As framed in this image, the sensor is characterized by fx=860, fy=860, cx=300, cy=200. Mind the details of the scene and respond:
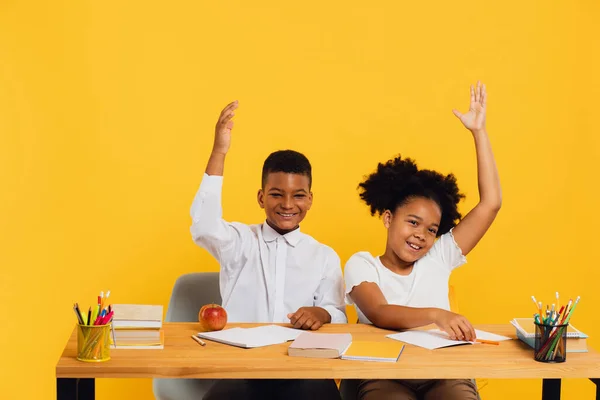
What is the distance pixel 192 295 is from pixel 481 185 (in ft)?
3.82

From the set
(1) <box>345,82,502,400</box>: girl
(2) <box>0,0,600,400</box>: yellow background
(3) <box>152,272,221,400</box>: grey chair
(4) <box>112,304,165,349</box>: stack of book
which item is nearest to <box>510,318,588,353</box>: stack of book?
(1) <box>345,82,502,400</box>: girl

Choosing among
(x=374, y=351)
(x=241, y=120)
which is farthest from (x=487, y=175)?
(x=241, y=120)

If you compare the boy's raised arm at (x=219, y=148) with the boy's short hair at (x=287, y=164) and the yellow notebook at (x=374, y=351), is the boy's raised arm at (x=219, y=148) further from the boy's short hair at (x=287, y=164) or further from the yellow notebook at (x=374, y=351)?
the yellow notebook at (x=374, y=351)

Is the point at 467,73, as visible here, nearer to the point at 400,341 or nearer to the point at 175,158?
the point at 175,158

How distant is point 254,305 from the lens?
3203 millimetres

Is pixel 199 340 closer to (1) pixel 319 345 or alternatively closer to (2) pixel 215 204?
(1) pixel 319 345

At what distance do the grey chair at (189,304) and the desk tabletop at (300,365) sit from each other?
681mm

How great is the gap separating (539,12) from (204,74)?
1.60 metres

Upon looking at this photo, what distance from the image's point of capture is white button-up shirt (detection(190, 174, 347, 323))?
10.4 ft

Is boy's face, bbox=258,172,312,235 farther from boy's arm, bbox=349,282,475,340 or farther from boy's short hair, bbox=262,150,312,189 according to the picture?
boy's arm, bbox=349,282,475,340

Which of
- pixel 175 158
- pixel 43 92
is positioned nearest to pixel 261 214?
pixel 175 158

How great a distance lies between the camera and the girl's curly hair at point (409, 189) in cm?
319

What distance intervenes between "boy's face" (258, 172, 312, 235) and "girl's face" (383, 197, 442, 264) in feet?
1.16

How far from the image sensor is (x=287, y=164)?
10.5 ft
